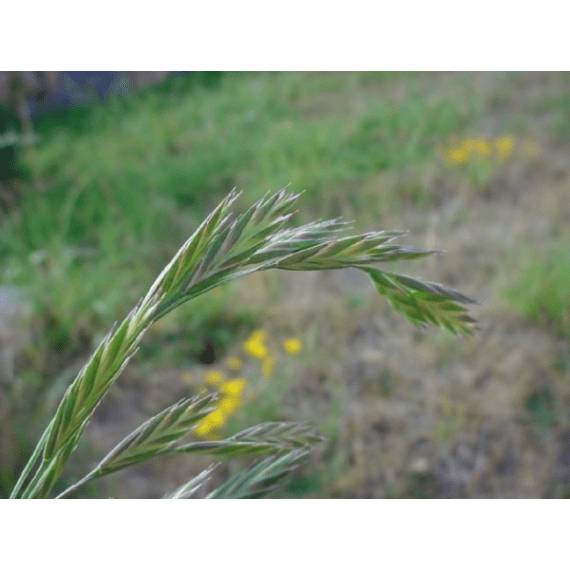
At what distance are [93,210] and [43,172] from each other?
567 millimetres

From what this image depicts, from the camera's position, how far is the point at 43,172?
373 cm

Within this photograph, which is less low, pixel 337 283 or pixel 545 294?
pixel 337 283

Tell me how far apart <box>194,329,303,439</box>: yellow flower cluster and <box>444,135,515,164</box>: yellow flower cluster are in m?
1.35

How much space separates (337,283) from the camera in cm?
293

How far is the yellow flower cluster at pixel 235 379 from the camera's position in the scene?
221cm

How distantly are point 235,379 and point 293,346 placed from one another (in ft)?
0.69

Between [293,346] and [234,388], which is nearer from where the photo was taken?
[234,388]

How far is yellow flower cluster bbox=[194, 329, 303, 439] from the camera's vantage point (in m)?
2.21

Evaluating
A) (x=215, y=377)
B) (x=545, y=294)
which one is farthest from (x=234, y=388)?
(x=545, y=294)

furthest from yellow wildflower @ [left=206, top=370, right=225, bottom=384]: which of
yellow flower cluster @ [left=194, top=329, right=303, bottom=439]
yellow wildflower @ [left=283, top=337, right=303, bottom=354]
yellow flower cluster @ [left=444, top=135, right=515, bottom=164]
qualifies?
yellow flower cluster @ [left=444, top=135, right=515, bottom=164]

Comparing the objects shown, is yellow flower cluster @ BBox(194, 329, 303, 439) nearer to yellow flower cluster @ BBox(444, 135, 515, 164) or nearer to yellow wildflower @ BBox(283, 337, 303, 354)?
yellow wildflower @ BBox(283, 337, 303, 354)

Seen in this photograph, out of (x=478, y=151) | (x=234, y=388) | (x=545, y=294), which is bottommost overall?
(x=234, y=388)

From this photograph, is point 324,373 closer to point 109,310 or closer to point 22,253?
point 109,310

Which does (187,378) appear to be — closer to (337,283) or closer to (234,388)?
(234,388)
